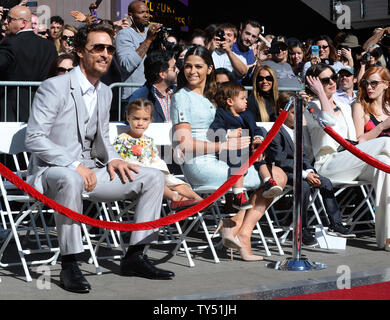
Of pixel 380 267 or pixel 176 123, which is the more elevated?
pixel 176 123

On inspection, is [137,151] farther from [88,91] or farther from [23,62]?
[23,62]

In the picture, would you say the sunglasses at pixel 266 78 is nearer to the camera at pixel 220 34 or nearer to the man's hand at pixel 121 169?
the camera at pixel 220 34

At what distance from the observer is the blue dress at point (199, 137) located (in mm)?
6770

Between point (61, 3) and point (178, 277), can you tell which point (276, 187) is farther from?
point (61, 3)

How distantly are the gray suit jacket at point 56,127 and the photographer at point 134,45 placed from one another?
2792 mm

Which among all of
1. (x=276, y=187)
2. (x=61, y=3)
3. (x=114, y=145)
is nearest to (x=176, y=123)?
(x=114, y=145)

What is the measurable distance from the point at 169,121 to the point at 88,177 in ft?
7.93

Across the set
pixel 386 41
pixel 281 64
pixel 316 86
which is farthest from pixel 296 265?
pixel 386 41

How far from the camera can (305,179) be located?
7363 millimetres

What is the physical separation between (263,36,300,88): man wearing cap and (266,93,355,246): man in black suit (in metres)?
2.56

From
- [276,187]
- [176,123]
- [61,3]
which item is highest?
[61,3]

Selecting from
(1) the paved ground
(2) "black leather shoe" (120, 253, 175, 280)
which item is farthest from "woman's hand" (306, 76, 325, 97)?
(2) "black leather shoe" (120, 253, 175, 280)

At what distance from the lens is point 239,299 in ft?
16.8
